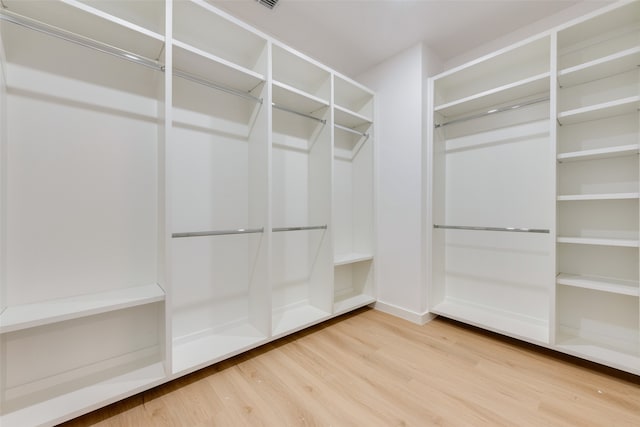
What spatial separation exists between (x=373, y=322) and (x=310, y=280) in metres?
0.69

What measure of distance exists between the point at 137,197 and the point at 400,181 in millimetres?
2086

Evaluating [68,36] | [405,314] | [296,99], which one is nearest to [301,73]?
[296,99]

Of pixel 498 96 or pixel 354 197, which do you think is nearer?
pixel 498 96

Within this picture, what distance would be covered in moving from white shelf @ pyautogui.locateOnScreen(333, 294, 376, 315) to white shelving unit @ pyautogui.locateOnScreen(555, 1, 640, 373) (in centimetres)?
142

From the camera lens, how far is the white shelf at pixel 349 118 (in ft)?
7.91

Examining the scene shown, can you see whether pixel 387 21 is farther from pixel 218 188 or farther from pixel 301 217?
pixel 218 188

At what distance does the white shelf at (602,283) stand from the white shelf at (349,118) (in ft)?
6.56

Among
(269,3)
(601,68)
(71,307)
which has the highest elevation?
(269,3)

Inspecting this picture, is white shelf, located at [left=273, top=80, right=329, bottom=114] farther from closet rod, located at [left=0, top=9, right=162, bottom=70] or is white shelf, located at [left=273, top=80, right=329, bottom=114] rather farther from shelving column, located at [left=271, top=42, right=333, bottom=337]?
closet rod, located at [left=0, top=9, right=162, bottom=70]

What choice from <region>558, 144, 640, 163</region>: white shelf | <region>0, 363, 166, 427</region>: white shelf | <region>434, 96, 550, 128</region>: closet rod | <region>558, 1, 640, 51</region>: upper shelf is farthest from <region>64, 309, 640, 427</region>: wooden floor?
<region>558, 1, 640, 51</region>: upper shelf

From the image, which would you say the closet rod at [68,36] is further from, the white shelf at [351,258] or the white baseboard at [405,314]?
the white baseboard at [405,314]

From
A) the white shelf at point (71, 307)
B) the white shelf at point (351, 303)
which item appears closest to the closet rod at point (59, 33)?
the white shelf at point (71, 307)

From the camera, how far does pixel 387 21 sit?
209cm

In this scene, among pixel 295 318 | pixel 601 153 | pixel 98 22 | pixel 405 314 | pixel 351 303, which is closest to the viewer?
pixel 98 22
